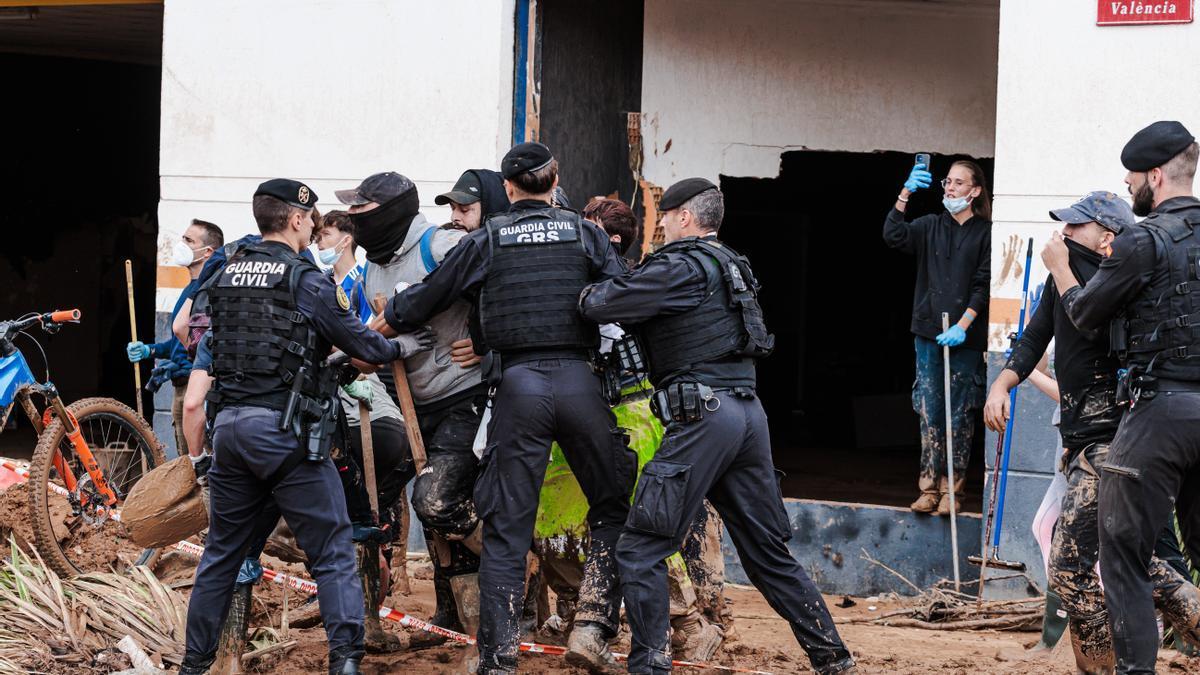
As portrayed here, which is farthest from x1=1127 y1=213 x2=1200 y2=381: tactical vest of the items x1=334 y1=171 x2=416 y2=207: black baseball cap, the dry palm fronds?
the dry palm fronds

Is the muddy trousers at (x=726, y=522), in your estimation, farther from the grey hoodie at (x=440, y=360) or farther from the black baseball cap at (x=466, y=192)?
the black baseball cap at (x=466, y=192)

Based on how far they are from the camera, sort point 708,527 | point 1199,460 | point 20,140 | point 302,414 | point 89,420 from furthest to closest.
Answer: point 20,140
point 89,420
point 708,527
point 302,414
point 1199,460

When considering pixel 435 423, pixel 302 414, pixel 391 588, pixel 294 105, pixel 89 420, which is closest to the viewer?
pixel 302 414

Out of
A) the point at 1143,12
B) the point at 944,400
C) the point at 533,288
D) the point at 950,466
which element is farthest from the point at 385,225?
the point at 1143,12

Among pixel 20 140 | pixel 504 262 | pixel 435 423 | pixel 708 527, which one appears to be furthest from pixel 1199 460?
pixel 20 140

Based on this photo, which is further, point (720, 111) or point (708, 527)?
point (720, 111)

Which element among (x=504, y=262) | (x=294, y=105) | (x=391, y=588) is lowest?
(x=391, y=588)

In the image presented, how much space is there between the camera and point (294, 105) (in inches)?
327

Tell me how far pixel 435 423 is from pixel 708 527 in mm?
1320

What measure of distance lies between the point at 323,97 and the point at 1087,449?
5139 mm

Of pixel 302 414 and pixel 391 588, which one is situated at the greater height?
pixel 302 414

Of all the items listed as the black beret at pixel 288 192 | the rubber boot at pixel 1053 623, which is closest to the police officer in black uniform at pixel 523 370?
the black beret at pixel 288 192

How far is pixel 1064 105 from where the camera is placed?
6996 mm

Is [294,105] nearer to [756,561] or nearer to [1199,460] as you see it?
[756,561]
